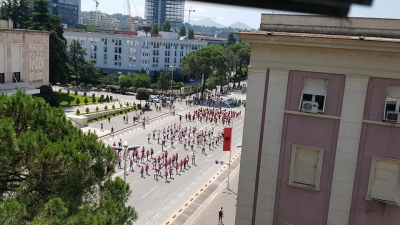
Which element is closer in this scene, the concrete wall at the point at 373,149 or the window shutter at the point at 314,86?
the concrete wall at the point at 373,149

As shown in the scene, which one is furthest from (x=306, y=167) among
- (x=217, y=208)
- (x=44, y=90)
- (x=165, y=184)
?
(x=44, y=90)

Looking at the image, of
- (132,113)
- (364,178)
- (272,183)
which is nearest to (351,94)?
(364,178)

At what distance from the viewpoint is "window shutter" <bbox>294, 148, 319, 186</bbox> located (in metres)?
10.4

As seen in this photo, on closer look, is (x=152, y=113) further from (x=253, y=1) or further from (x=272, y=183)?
(x=253, y=1)

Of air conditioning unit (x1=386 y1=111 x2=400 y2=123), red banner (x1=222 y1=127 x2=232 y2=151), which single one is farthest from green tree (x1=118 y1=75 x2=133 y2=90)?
air conditioning unit (x1=386 y1=111 x2=400 y2=123)

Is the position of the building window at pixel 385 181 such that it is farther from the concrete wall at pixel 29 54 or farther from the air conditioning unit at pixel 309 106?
the concrete wall at pixel 29 54

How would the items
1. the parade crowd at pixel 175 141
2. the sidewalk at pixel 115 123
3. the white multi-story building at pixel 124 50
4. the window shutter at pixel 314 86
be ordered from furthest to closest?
1. the white multi-story building at pixel 124 50
2. the sidewalk at pixel 115 123
3. the parade crowd at pixel 175 141
4. the window shutter at pixel 314 86

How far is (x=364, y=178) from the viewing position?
991cm

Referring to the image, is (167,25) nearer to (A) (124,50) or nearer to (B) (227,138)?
(A) (124,50)

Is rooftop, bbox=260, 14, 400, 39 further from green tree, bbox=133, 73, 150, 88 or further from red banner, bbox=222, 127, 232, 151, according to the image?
green tree, bbox=133, 73, 150, 88

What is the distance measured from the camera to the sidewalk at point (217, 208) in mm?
18516

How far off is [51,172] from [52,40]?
42.9 meters

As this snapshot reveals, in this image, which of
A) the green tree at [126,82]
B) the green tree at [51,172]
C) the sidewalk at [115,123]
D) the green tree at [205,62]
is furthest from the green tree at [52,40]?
the green tree at [51,172]

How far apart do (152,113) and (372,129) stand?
36251 mm
